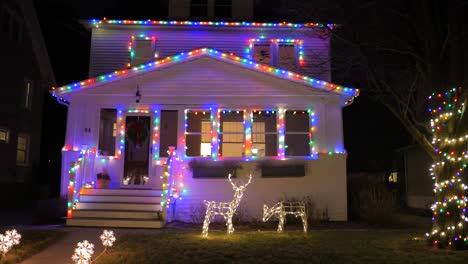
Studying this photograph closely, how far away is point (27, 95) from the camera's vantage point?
69.4 feet

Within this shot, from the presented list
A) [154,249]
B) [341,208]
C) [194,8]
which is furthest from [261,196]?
[194,8]

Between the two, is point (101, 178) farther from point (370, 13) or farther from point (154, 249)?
point (370, 13)

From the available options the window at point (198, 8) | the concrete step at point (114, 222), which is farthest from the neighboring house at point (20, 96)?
the concrete step at point (114, 222)

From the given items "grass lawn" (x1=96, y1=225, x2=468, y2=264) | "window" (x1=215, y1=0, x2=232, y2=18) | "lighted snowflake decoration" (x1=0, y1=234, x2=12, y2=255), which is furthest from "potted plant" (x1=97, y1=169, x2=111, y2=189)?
"window" (x1=215, y1=0, x2=232, y2=18)

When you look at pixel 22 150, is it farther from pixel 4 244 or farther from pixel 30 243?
pixel 4 244

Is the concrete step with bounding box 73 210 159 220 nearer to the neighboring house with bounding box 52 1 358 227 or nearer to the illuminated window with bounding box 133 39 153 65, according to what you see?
the neighboring house with bounding box 52 1 358 227

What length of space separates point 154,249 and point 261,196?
18.1 ft

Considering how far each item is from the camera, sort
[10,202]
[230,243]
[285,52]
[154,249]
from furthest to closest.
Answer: [10,202], [285,52], [230,243], [154,249]

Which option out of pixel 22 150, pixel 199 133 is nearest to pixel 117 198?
pixel 199 133

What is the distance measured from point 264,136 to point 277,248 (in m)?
8.03

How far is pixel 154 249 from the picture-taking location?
8055mm

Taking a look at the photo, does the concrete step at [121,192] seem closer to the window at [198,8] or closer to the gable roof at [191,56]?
the gable roof at [191,56]

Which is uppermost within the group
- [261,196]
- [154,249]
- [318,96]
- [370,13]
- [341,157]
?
[370,13]

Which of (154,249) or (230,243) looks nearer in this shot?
(154,249)
